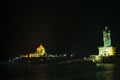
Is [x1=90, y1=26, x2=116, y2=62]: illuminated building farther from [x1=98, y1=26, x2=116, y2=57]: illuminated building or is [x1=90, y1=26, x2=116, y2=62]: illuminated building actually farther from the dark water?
the dark water

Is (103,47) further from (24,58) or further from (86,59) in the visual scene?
(24,58)

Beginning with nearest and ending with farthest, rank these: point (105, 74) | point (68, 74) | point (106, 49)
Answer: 1. point (105, 74)
2. point (68, 74)
3. point (106, 49)

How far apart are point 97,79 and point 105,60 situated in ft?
359

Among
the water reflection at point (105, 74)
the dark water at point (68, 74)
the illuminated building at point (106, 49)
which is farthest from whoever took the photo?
the illuminated building at point (106, 49)

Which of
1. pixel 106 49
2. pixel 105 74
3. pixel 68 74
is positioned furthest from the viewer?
pixel 106 49

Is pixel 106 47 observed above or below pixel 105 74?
above

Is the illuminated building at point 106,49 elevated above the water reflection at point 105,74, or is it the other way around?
the illuminated building at point 106,49

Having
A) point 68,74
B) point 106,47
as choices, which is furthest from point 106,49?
point 68,74

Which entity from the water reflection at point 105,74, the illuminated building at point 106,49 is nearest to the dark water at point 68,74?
the water reflection at point 105,74

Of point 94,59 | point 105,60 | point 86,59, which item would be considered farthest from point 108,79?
point 86,59

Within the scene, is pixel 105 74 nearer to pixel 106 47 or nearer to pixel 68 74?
pixel 68 74

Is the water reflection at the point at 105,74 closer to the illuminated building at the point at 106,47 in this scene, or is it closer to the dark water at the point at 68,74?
the dark water at the point at 68,74

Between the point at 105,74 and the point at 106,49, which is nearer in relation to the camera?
the point at 105,74

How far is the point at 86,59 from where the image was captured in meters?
197
